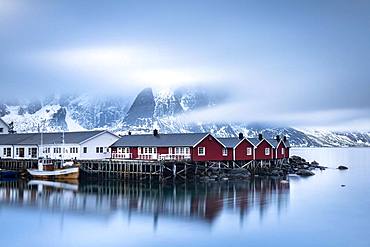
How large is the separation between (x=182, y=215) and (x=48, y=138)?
3862 centimetres

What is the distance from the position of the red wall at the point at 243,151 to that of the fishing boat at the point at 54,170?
1848cm

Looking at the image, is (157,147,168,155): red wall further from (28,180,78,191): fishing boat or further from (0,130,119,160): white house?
(28,180,78,191): fishing boat

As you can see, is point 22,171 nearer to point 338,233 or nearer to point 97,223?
point 97,223

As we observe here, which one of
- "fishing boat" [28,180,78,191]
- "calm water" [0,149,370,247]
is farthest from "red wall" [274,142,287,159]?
"fishing boat" [28,180,78,191]

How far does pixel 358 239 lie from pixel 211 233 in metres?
8.12

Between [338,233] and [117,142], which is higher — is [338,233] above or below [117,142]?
below

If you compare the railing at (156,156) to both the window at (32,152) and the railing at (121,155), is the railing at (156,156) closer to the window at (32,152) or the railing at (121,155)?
the railing at (121,155)

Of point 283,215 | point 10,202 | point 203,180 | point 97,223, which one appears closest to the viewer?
point 97,223

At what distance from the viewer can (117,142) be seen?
2618 inches

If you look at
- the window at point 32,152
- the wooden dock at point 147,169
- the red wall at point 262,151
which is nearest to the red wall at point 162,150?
the wooden dock at point 147,169

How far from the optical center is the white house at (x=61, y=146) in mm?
65250

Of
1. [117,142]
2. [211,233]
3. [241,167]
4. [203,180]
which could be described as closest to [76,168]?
[117,142]

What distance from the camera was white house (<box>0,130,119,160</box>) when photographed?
214 feet

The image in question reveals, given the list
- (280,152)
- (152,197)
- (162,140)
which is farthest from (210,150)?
(280,152)
